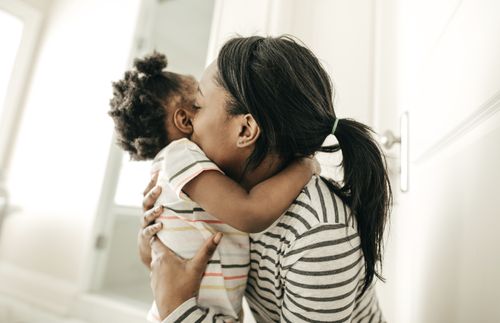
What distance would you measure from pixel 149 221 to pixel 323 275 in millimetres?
350

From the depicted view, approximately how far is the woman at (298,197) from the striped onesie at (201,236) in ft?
0.06

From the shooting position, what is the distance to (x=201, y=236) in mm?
532

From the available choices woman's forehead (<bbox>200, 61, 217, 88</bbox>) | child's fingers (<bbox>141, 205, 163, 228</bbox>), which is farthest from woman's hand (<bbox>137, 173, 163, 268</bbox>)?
woman's forehead (<bbox>200, 61, 217, 88</bbox>)

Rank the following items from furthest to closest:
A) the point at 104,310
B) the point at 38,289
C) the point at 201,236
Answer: the point at 38,289
the point at 104,310
the point at 201,236

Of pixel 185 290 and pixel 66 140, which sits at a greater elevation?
pixel 66 140

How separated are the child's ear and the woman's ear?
229 millimetres

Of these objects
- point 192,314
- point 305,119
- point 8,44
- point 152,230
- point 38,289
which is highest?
point 8,44

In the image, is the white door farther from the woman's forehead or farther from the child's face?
the child's face

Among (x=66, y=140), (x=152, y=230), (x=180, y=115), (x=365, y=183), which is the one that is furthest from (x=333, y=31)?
(x=66, y=140)

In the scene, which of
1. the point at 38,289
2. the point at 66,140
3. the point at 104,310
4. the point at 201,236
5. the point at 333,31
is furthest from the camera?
the point at 66,140

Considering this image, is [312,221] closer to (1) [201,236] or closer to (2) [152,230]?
(1) [201,236]

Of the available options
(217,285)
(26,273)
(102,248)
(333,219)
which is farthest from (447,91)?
(26,273)

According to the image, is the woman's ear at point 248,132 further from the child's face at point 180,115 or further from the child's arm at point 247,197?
the child's face at point 180,115

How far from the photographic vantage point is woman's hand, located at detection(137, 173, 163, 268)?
58 cm
